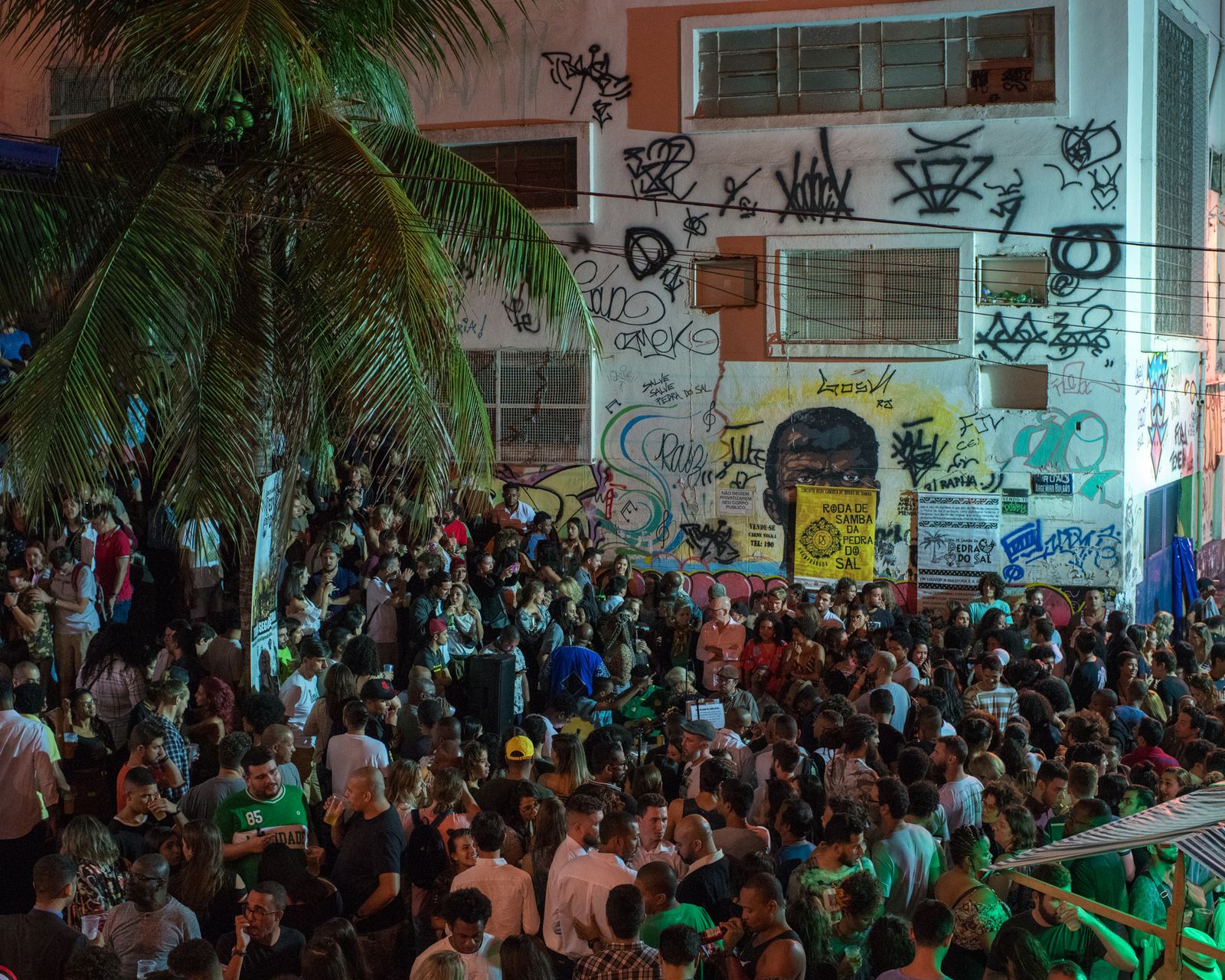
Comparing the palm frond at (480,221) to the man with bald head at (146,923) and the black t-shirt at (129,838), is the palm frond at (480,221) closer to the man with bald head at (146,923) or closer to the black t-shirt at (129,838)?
the black t-shirt at (129,838)

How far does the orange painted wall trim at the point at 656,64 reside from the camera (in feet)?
59.8

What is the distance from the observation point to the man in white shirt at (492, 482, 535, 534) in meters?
18.5

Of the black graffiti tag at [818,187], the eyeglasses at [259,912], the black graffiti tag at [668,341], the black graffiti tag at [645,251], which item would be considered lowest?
the eyeglasses at [259,912]

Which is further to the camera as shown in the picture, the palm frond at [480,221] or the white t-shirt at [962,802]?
the palm frond at [480,221]

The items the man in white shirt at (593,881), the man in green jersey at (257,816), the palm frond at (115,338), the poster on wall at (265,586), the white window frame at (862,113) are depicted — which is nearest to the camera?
the man in white shirt at (593,881)

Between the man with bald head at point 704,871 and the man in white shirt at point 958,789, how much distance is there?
176 cm

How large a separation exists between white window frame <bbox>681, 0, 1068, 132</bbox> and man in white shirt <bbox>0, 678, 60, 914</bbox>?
12.5 m

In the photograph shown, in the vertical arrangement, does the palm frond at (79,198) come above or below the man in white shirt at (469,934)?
Answer: above

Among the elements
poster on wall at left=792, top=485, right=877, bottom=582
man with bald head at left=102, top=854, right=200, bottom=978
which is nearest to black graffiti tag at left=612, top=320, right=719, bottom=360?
poster on wall at left=792, top=485, right=877, bottom=582

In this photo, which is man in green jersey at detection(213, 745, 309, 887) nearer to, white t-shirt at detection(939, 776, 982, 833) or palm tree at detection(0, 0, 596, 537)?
palm tree at detection(0, 0, 596, 537)

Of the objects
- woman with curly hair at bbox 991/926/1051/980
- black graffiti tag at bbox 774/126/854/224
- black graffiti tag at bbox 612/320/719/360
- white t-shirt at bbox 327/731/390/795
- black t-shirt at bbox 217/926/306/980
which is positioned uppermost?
black graffiti tag at bbox 774/126/854/224

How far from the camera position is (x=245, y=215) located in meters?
10.2

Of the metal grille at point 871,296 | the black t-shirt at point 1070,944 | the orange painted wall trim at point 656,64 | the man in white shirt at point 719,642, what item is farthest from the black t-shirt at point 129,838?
the orange painted wall trim at point 656,64

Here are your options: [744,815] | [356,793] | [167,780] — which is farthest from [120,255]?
[744,815]
